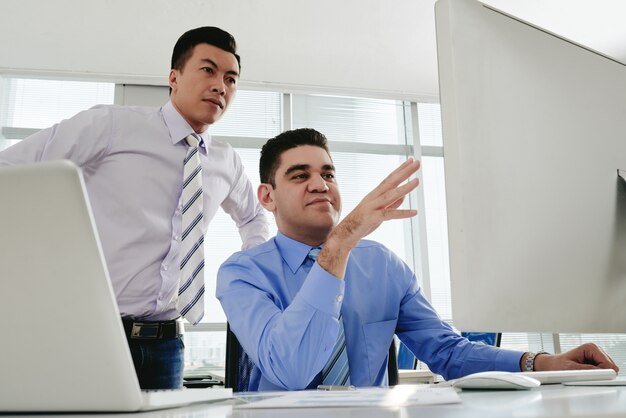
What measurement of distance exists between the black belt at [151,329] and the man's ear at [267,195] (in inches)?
21.8

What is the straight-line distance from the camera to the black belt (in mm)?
1723

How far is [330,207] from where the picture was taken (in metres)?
1.45

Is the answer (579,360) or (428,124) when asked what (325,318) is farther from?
(428,124)

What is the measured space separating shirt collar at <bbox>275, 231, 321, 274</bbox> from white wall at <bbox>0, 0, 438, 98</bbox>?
2586mm

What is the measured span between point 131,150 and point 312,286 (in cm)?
113

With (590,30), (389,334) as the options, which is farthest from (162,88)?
(389,334)

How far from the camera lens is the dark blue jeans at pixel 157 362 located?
66.9 inches

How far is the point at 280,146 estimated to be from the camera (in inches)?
63.3

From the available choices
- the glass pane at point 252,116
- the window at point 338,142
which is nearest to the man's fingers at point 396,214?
the window at point 338,142

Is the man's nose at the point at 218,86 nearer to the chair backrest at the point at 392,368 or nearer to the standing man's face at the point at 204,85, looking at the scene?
the standing man's face at the point at 204,85

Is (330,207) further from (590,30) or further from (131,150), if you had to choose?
(590,30)

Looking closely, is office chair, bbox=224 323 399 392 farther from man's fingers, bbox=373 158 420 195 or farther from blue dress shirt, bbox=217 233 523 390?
man's fingers, bbox=373 158 420 195

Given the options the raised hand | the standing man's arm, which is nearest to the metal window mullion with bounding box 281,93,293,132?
the standing man's arm

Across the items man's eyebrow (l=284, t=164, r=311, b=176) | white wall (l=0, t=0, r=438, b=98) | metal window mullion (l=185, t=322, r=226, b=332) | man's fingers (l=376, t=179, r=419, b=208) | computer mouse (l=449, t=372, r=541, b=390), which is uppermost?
white wall (l=0, t=0, r=438, b=98)
